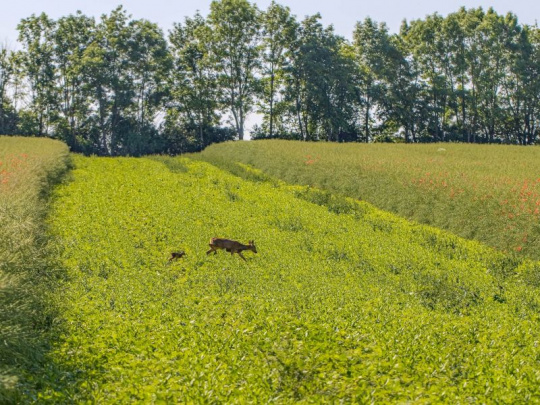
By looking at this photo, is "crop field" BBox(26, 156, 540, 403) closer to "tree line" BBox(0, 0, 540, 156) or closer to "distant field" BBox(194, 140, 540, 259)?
"distant field" BBox(194, 140, 540, 259)

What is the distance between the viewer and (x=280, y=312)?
42.4 ft

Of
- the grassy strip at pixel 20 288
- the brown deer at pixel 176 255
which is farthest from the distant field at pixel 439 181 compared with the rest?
the grassy strip at pixel 20 288

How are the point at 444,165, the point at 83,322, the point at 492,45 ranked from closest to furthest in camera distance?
the point at 83,322 → the point at 444,165 → the point at 492,45

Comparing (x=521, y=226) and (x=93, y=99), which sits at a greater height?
(x=93, y=99)

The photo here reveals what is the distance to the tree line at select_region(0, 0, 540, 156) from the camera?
73125 mm

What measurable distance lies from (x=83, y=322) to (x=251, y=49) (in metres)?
64.8

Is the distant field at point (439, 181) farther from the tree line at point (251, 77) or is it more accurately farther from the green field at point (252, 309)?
the tree line at point (251, 77)

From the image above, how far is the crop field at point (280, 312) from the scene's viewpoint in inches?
389

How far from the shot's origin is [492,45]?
7344 centimetres

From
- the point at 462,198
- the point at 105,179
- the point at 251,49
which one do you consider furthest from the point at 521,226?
the point at 251,49

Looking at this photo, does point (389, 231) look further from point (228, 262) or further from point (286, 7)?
point (286, 7)

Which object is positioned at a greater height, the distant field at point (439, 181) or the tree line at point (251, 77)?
the tree line at point (251, 77)

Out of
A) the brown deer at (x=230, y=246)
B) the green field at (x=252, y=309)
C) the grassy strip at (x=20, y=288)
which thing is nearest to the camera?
the grassy strip at (x=20, y=288)

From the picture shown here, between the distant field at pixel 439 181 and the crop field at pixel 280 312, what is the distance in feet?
5.86
